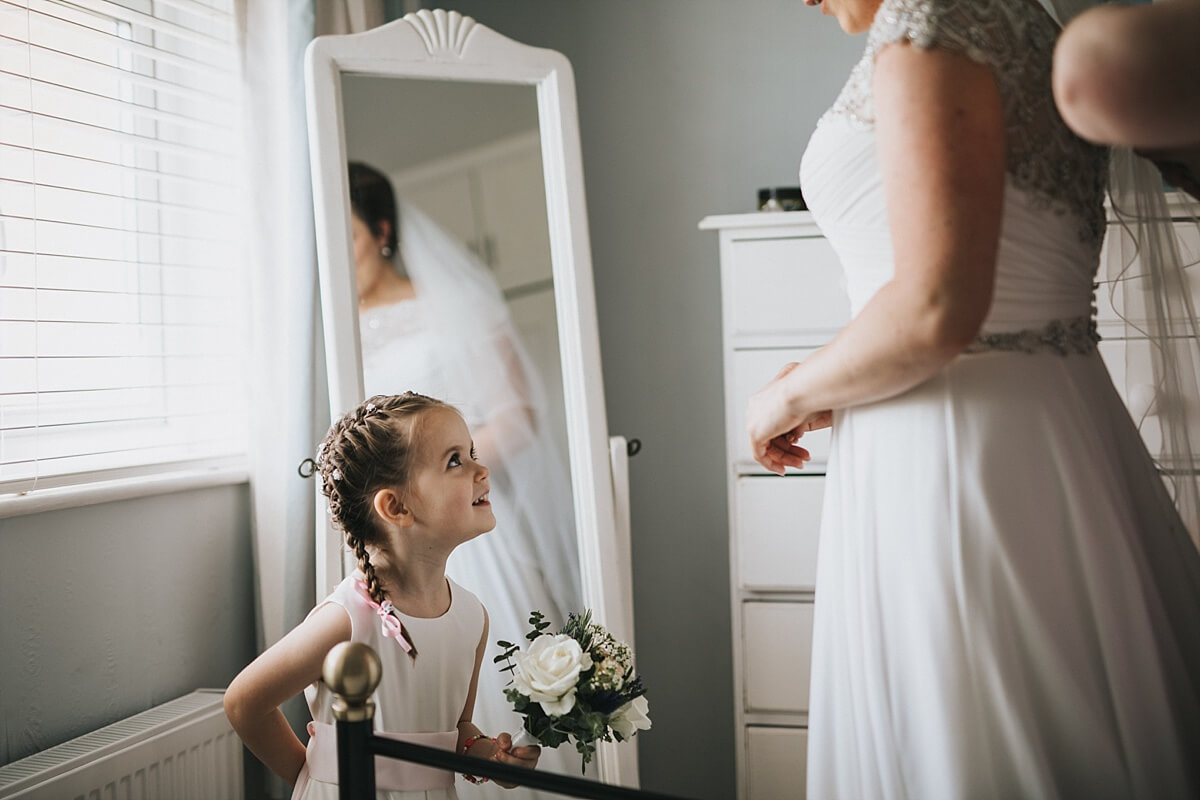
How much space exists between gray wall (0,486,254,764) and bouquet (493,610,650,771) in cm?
101

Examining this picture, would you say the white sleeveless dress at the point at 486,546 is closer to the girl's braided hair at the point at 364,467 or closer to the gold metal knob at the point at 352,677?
the girl's braided hair at the point at 364,467

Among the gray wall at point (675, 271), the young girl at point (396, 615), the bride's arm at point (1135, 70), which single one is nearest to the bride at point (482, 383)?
the young girl at point (396, 615)

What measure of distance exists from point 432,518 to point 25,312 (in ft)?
3.09

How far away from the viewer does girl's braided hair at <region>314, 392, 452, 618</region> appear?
1.52 metres

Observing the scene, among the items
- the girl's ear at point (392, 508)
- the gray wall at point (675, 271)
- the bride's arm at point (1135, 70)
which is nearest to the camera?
the bride's arm at point (1135, 70)

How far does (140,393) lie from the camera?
2.10 m

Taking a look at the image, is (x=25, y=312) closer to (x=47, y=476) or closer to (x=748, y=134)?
(x=47, y=476)

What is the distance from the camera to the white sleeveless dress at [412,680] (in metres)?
1.43

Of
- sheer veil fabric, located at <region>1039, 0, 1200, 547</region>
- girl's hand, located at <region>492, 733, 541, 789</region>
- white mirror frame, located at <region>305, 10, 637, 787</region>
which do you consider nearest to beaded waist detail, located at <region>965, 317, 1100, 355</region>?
sheer veil fabric, located at <region>1039, 0, 1200, 547</region>

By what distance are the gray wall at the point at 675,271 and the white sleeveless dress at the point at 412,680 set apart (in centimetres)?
145

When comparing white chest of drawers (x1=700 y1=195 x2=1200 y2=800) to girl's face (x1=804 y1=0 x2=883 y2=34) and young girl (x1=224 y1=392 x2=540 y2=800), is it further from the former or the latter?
girl's face (x1=804 y1=0 x2=883 y2=34)

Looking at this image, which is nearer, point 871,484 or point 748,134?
point 871,484

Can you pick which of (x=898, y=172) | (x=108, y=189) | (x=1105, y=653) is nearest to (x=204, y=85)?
(x=108, y=189)

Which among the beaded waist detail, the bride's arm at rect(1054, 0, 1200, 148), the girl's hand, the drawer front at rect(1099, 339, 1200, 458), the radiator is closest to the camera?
the bride's arm at rect(1054, 0, 1200, 148)
